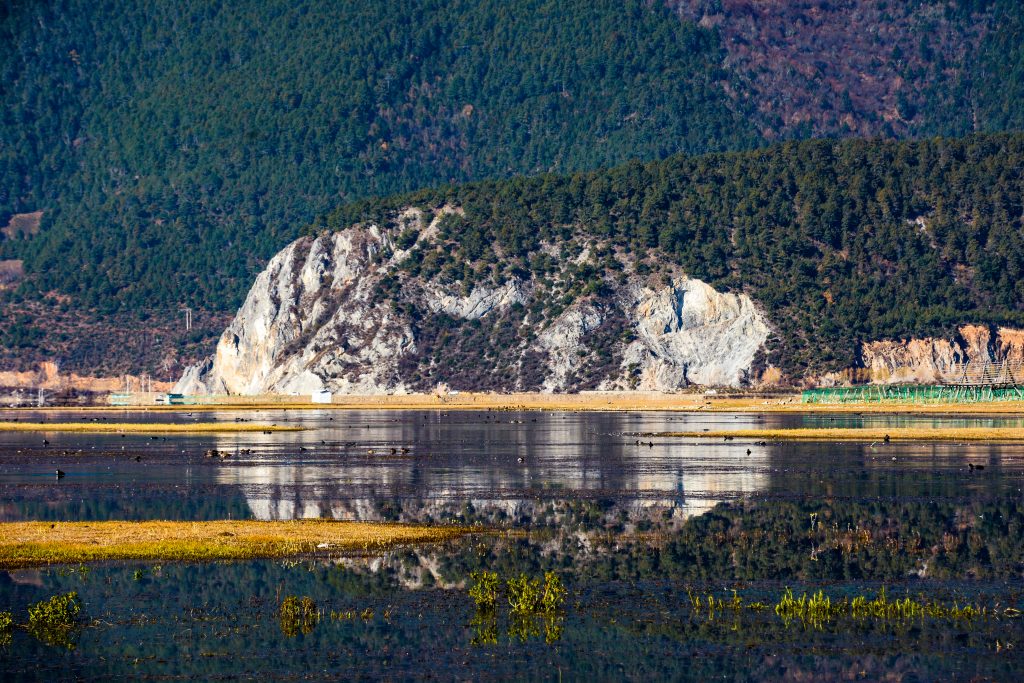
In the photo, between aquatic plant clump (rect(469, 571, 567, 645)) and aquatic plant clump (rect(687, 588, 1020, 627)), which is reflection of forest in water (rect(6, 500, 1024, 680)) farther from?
aquatic plant clump (rect(687, 588, 1020, 627))

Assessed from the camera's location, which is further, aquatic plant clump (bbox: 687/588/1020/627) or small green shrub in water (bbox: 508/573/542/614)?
small green shrub in water (bbox: 508/573/542/614)

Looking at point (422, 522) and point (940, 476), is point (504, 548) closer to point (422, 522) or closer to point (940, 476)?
point (422, 522)

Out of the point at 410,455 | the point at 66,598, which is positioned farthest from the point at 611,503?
the point at 410,455

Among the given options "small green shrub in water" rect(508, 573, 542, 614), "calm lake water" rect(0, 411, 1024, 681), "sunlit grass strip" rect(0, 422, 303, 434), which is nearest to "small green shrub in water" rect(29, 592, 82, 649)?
"calm lake water" rect(0, 411, 1024, 681)

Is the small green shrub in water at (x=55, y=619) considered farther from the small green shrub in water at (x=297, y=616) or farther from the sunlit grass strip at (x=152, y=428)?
the sunlit grass strip at (x=152, y=428)

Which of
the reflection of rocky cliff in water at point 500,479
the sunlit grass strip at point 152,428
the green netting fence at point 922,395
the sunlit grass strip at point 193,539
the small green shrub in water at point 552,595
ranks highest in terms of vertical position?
the green netting fence at point 922,395

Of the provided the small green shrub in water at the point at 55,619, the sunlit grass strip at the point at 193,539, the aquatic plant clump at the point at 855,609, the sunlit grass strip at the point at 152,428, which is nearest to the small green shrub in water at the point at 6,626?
the small green shrub in water at the point at 55,619
